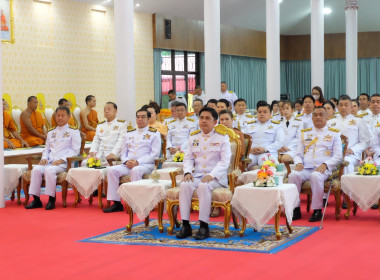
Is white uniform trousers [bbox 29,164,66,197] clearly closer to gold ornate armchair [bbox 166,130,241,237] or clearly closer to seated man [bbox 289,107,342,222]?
gold ornate armchair [bbox 166,130,241,237]

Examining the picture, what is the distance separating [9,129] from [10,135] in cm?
39

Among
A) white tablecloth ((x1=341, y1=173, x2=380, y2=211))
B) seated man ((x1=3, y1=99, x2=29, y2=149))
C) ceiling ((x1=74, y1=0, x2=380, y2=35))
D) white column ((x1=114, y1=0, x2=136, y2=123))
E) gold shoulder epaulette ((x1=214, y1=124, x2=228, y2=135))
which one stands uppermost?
ceiling ((x1=74, y1=0, x2=380, y2=35))

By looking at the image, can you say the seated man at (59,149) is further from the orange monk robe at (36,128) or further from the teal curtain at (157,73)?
the teal curtain at (157,73)

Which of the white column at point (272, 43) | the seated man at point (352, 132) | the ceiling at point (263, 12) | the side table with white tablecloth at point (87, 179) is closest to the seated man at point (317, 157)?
the seated man at point (352, 132)

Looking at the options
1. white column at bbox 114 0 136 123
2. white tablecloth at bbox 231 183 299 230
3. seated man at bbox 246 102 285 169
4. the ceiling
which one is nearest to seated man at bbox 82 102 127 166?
white column at bbox 114 0 136 123

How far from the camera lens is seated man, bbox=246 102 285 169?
31.8ft

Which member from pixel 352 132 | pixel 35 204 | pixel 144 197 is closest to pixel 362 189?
pixel 352 132

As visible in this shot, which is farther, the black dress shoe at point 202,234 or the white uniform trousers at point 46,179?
the white uniform trousers at point 46,179

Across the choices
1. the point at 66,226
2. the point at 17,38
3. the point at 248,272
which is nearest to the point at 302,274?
the point at 248,272

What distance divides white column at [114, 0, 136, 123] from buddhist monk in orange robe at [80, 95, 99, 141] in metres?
3.98

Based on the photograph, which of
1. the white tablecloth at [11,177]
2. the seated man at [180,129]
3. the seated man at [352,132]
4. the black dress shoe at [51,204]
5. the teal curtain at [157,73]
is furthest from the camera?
the teal curtain at [157,73]

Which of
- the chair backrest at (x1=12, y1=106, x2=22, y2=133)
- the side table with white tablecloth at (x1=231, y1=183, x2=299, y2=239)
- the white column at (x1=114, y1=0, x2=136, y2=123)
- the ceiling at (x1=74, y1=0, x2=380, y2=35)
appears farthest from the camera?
the ceiling at (x1=74, y1=0, x2=380, y2=35)

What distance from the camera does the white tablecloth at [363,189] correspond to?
25.3 feet

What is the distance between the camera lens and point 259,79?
82.5 feet
